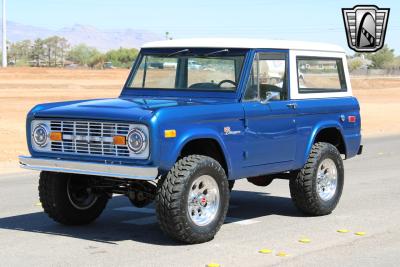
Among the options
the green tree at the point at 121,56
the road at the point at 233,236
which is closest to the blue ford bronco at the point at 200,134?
the road at the point at 233,236

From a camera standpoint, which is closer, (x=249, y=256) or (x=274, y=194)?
(x=249, y=256)

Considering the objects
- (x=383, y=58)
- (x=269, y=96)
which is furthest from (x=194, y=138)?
(x=383, y=58)

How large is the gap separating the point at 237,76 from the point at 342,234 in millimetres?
1961

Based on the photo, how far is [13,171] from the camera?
1454 cm

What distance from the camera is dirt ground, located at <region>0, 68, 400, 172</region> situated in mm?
20609

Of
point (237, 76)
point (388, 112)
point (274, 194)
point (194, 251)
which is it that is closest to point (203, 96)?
point (237, 76)

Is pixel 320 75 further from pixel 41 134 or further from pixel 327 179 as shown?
pixel 41 134

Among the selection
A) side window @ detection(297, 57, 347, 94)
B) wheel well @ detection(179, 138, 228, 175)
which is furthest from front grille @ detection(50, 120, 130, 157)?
side window @ detection(297, 57, 347, 94)

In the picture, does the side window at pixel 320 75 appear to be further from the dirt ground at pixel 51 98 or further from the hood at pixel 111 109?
the dirt ground at pixel 51 98

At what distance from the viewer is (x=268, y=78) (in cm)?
872

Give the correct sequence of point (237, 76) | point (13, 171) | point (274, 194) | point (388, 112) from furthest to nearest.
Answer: point (388, 112) < point (13, 171) < point (274, 194) < point (237, 76)

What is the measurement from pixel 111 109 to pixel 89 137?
34 cm

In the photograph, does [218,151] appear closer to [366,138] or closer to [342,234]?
[342,234]

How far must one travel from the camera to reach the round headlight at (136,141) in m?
7.21
